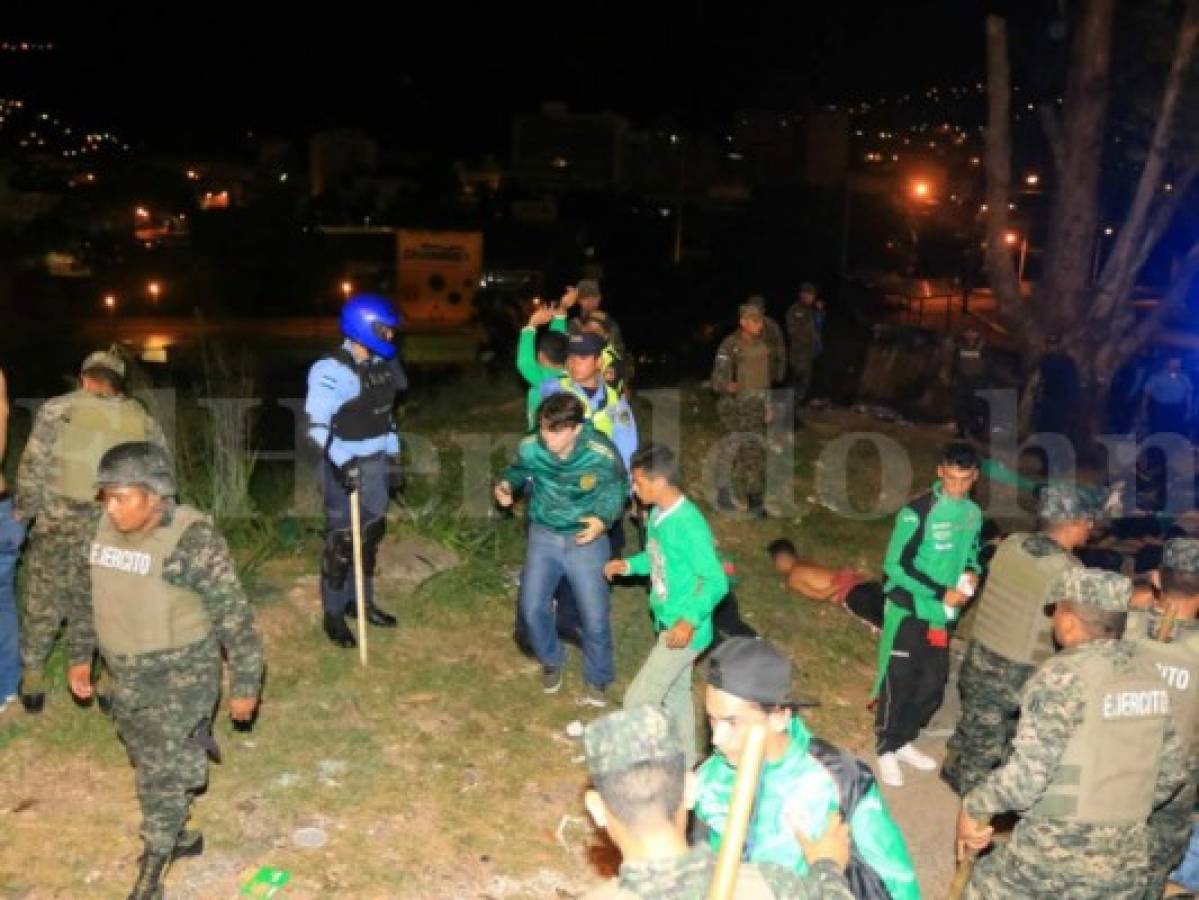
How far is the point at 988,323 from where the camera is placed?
90.3 feet

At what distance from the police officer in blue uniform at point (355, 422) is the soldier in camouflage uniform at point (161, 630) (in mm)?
2053

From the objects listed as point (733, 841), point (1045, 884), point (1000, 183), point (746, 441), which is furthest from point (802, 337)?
point (733, 841)

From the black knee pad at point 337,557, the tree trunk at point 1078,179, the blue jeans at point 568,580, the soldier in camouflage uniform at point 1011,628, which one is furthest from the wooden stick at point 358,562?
the tree trunk at point 1078,179

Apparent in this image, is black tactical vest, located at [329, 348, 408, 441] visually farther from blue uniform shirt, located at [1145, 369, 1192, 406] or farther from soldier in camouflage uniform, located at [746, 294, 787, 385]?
blue uniform shirt, located at [1145, 369, 1192, 406]

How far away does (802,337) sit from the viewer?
14.5 m

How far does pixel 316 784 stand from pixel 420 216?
38260 mm

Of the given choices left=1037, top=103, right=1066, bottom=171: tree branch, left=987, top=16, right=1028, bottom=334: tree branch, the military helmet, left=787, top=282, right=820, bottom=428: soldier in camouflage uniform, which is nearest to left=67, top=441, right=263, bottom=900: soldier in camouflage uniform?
the military helmet

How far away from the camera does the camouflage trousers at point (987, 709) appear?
5.86 m

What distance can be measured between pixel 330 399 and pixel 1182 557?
4.57 meters

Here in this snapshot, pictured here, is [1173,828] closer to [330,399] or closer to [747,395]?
[330,399]

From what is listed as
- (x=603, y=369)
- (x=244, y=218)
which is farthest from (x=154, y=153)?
(x=603, y=369)

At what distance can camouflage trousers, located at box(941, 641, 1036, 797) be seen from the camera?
5863mm

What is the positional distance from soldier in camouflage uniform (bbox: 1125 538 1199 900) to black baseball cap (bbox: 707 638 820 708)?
188cm

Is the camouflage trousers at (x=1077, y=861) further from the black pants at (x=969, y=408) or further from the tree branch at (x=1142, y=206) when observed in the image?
the tree branch at (x=1142, y=206)
